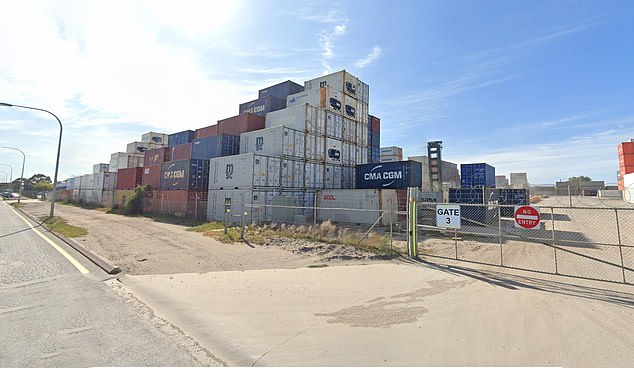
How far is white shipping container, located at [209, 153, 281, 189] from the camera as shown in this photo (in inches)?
731

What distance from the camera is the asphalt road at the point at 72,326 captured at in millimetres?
3272

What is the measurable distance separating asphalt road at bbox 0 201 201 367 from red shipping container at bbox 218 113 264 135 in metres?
A: 19.7

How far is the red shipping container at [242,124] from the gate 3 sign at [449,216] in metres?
20.0

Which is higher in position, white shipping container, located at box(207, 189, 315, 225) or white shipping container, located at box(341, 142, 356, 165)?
white shipping container, located at box(341, 142, 356, 165)

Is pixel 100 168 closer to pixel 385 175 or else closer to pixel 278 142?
pixel 278 142

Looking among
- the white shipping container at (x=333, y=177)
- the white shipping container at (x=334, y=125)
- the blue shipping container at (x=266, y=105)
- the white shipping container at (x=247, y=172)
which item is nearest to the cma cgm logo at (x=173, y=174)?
the white shipping container at (x=247, y=172)

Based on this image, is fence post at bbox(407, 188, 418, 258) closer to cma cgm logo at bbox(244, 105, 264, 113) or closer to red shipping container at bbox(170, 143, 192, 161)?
cma cgm logo at bbox(244, 105, 264, 113)

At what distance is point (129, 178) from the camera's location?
33.6 meters

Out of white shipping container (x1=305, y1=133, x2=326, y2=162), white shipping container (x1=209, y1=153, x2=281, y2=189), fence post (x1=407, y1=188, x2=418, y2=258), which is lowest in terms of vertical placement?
fence post (x1=407, y1=188, x2=418, y2=258)

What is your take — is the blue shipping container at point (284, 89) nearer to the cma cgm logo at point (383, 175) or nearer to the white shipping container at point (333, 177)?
the white shipping container at point (333, 177)

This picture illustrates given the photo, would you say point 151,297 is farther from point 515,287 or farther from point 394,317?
point 515,287

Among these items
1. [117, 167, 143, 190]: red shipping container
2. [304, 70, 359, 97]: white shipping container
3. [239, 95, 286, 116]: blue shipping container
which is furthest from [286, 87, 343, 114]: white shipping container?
[117, 167, 143, 190]: red shipping container

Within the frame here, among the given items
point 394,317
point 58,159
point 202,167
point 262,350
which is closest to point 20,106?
point 58,159

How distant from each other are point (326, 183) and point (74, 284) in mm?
19235
